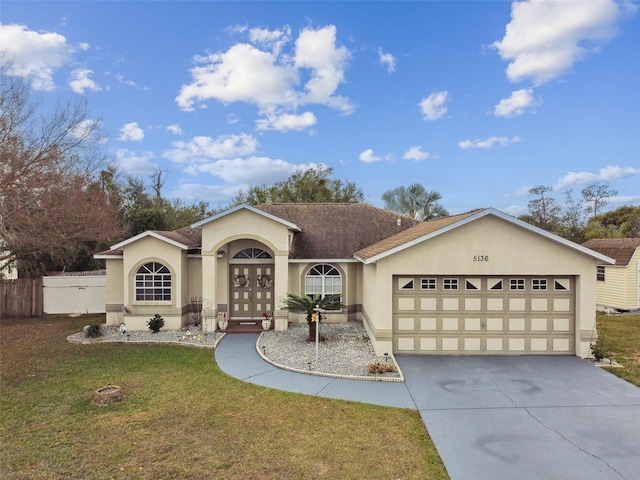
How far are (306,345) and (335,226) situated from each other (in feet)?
22.9

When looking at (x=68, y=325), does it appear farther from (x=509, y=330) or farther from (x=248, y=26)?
(x=509, y=330)

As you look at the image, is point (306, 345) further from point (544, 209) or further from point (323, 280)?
point (544, 209)

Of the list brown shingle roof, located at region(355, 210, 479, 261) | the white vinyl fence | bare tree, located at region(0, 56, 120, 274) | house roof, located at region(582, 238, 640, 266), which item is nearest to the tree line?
bare tree, located at region(0, 56, 120, 274)

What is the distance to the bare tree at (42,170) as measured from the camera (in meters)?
10.6

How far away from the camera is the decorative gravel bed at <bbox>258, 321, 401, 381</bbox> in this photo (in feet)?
31.8

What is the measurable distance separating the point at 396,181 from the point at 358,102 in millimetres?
18430

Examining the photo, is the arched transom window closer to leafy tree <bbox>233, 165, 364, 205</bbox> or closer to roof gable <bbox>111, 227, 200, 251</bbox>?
roof gable <bbox>111, 227, 200, 251</bbox>

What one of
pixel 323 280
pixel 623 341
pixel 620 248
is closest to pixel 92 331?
pixel 323 280

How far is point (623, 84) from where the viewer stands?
13.1m

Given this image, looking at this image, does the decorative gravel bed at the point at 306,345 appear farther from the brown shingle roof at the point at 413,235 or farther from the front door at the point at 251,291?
the brown shingle roof at the point at 413,235

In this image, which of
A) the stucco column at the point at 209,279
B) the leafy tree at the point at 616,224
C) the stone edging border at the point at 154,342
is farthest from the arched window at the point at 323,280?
the leafy tree at the point at 616,224

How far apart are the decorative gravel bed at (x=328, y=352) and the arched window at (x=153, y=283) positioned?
14.6 ft

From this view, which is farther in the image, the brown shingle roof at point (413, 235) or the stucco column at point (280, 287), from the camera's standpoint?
the stucco column at point (280, 287)

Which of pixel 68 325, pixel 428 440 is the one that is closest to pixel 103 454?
pixel 428 440
